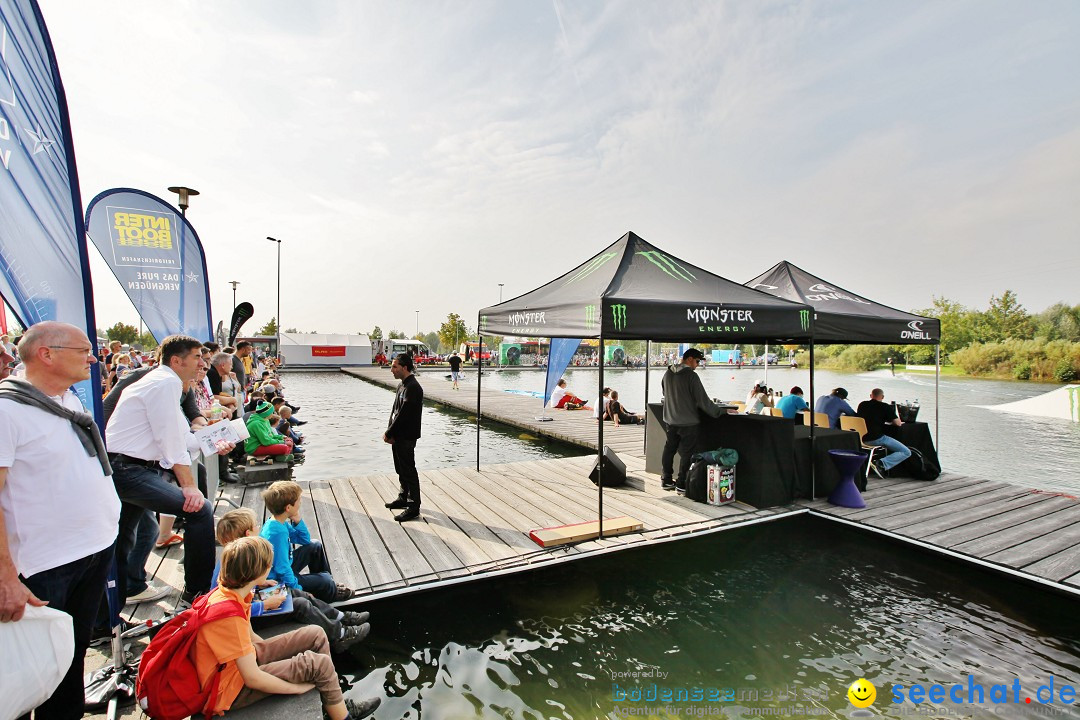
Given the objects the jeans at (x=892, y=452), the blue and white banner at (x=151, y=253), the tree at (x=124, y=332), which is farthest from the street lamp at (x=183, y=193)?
the tree at (x=124, y=332)

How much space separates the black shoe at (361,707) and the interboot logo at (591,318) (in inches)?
130

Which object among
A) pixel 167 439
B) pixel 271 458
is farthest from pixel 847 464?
pixel 271 458

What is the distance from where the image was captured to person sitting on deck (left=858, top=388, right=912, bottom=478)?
7.35m

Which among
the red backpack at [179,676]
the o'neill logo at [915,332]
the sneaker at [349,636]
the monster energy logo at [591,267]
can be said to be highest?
the monster energy logo at [591,267]

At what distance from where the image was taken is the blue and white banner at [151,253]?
6.84 meters

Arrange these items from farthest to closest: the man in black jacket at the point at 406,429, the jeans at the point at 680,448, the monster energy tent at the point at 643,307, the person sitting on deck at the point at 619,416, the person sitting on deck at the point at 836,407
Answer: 1. the person sitting on deck at the point at 619,416
2. the person sitting on deck at the point at 836,407
3. the jeans at the point at 680,448
4. the man in black jacket at the point at 406,429
5. the monster energy tent at the point at 643,307

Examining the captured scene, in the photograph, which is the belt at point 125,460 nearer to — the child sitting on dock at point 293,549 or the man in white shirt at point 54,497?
the child sitting on dock at point 293,549

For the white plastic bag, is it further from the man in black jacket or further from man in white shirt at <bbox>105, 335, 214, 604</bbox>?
the man in black jacket

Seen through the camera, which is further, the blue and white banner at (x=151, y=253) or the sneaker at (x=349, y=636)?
the blue and white banner at (x=151, y=253)

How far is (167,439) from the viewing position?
9.85 feet

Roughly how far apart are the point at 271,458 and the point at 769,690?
6.97 metres

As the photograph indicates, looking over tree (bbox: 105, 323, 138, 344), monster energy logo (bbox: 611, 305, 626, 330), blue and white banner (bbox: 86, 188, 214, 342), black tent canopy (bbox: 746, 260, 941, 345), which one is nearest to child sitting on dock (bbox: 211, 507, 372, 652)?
monster energy logo (bbox: 611, 305, 626, 330)

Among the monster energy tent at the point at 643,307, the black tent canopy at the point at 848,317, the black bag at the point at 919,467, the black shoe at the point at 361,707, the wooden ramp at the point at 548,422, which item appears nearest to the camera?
the black shoe at the point at 361,707

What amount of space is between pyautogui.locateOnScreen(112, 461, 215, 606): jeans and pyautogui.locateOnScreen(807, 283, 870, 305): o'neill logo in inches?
296
